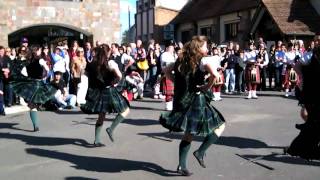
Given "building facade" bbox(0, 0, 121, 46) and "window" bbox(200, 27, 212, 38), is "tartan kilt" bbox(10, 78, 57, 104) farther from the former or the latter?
"window" bbox(200, 27, 212, 38)

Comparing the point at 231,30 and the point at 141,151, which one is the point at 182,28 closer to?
the point at 231,30

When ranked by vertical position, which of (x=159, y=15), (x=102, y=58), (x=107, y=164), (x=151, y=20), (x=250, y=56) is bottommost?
(x=107, y=164)

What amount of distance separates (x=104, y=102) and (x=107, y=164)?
1.56 m

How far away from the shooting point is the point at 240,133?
1003 centimetres

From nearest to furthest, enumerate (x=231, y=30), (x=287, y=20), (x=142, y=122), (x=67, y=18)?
(x=142, y=122), (x=67, y=18), (x=287, y=20), (x=231, y=30)

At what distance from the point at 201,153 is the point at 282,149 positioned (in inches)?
83.6

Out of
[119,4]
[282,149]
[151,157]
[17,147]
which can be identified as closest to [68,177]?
[151,157]

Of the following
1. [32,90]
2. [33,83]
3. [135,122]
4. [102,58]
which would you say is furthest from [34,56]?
[135,122]

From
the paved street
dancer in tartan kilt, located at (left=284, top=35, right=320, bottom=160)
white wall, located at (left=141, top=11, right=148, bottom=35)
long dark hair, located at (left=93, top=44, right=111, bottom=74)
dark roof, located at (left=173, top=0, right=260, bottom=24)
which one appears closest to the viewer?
dancer in tartan kilt, located at (left=284, top=35, right=320, bottom=160)

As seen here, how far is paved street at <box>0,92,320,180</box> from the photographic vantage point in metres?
7.17

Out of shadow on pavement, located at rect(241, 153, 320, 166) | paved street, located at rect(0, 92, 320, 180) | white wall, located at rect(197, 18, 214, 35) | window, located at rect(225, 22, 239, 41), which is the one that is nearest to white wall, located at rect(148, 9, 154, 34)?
white wall, located at rect(197, 18, 214, 35)

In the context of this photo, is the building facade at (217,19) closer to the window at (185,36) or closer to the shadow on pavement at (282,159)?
the window at (185,36)

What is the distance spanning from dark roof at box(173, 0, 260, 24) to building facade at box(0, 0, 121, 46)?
9.28 m

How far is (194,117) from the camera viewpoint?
681cm
